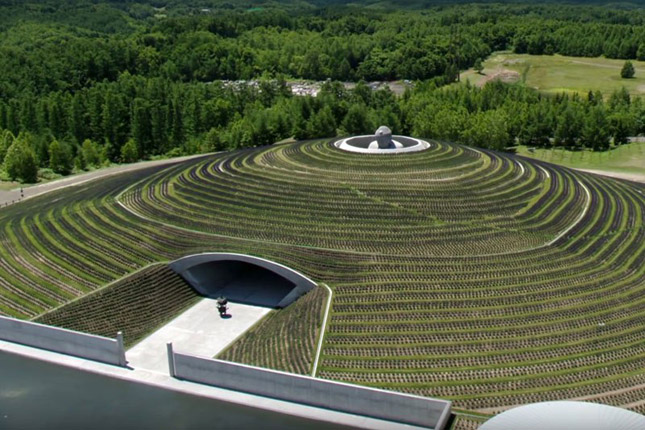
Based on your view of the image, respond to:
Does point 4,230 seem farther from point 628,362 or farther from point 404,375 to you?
point 628,362

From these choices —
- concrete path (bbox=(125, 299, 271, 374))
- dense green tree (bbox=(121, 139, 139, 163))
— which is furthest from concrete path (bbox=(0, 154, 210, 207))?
concrete path (bbox=(125, 299, 271, 374))

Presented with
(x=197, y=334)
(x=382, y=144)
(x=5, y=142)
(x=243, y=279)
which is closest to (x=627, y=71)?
(x=382, y=144)

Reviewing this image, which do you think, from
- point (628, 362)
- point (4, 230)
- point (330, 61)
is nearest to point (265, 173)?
point (4, 230)

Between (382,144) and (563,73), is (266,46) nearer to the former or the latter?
(563,73)

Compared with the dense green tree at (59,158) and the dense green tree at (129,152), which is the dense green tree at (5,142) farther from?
the dense green tree at (129,152)

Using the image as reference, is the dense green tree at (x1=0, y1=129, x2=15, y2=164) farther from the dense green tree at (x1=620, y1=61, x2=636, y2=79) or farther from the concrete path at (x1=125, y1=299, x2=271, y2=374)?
the dense green tree at (x1=620, y1=61, x2=636, y2=79)

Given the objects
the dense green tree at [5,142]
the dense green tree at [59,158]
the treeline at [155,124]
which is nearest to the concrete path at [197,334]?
the dense green tree at [59,158]
